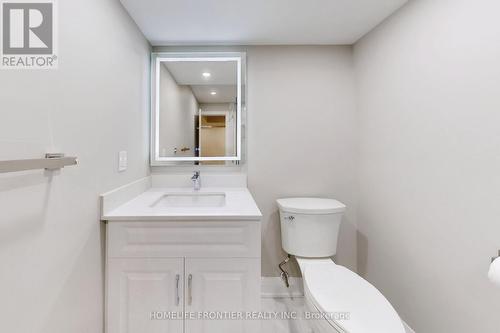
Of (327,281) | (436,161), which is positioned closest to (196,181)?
(327,281)

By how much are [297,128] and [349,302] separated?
1.30 metres

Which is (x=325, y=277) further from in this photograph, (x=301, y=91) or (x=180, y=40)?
(x=180, y=40)

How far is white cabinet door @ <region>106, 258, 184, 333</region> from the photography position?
3.96 feet

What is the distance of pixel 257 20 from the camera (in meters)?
Result: 1.63

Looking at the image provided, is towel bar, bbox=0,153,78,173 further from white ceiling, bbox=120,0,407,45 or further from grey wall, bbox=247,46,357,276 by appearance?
grey wall, bbox=247,46,357,276

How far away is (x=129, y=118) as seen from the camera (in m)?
1.56

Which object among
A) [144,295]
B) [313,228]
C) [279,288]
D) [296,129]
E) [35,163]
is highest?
[296,129]

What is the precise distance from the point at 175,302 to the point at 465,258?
1370 millimetres

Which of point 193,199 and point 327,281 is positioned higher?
point 193,199

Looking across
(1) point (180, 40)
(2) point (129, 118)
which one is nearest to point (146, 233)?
(2) point (129, 118)

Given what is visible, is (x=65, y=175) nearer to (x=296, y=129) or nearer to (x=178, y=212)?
(x=178, y=212)

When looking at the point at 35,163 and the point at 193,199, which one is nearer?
the point at 35,163

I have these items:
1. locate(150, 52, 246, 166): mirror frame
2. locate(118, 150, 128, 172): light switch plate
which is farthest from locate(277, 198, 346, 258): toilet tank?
locate(118, 150, 128, 172): light switch plate

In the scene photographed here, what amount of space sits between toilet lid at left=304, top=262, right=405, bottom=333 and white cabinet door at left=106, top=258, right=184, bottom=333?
67 centimetres
